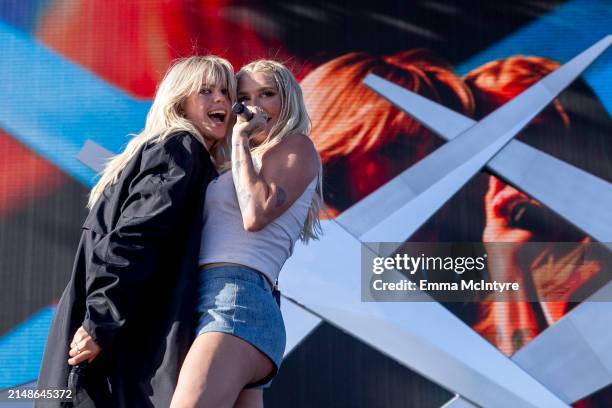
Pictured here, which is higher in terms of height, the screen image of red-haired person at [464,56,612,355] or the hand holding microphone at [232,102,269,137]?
the hand holding microphone at [232,102,269,137]

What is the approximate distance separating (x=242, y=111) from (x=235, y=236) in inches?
8.9

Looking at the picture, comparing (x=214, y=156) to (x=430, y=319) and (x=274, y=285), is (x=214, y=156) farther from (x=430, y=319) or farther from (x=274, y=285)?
(x=430, y=319)

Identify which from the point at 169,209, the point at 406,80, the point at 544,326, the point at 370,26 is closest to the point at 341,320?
the point at 544,326

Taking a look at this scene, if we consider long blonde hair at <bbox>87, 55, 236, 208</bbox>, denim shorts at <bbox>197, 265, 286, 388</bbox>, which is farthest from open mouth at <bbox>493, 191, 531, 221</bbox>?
denim shorts at <bbox>197, 265, 286, 388</bbox>

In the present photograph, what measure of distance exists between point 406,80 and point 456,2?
0.53 m

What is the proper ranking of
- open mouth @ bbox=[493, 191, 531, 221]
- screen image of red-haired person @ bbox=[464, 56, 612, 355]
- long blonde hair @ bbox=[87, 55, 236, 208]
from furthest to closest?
1. open mouth @ bbox=[493, 191, 531, 221]
2. screen image of red-haired person @ bbox=[464, 56, 612, 355]
3. long blonde hair @ bbox=[87, 55, 236, 208]

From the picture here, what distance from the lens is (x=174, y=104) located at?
154 cm

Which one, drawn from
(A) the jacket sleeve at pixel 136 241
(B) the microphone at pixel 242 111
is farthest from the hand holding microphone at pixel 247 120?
(A) the jacket sleeve at pixel 136 241

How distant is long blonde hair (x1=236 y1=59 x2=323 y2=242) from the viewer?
1.50m

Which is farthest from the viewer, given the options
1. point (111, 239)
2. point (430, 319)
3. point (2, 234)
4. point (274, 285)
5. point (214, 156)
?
point (2, 234)

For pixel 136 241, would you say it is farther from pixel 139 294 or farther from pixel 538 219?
pixel 538 219

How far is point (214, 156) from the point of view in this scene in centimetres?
166

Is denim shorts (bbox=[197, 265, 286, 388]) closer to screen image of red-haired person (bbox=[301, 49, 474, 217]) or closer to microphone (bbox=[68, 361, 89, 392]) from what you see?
microphone (bbox=[68, 361, 89, 392])

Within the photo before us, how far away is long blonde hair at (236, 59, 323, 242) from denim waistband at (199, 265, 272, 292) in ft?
0.77
